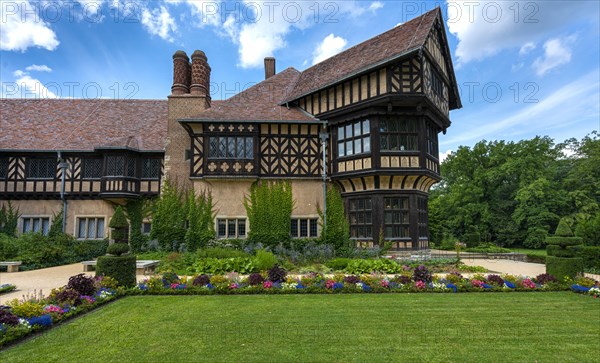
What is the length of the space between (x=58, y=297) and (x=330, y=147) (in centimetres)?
1326

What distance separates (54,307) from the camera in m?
6.90

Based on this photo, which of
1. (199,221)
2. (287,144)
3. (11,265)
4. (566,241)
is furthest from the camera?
(287,144)

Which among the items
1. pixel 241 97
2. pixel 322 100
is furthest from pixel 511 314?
pixel 241 97

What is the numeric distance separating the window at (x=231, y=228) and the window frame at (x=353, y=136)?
6142 mm

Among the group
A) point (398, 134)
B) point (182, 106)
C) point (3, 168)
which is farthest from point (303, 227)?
point (3, 168)

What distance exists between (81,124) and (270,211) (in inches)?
530

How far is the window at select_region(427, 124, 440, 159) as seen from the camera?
55.9ft

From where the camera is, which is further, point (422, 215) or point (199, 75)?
point (199, 75)

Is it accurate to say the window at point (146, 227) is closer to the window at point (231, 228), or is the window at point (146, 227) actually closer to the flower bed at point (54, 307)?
the window at point (231, 228)

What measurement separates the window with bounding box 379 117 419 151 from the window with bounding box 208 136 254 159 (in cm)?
659

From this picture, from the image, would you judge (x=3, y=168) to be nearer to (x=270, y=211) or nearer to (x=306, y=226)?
(x=270, y=211)

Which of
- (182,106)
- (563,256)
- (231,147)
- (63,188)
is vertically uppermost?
(182,106)

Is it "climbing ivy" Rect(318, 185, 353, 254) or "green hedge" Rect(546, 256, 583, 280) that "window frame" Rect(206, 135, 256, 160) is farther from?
"green hedge" Rect(546, 256, 583, 280)

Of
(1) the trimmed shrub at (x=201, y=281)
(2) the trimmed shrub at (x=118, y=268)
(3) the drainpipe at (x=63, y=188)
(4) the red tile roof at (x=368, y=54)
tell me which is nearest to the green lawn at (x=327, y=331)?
(1) the trimmed shrub at (x=201, y=281)
